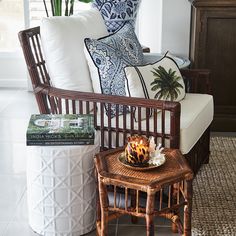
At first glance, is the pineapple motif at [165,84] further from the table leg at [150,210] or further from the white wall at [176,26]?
the white wall at [176,26]

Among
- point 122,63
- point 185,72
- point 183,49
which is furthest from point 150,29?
point 122,63

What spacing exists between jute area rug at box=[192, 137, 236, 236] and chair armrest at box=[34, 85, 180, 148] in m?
0.42

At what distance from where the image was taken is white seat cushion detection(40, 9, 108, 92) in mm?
2625

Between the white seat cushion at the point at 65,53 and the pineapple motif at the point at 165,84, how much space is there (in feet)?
1.18

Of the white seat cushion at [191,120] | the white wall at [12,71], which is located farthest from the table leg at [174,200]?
the white wall at [12,71]

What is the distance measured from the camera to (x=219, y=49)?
3.58m

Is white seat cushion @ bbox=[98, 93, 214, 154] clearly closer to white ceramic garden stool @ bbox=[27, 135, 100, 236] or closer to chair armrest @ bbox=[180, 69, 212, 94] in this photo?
chair armrest @ bbox=[180, 69, 212, 94]

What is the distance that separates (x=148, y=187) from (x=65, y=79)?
0.93 meters

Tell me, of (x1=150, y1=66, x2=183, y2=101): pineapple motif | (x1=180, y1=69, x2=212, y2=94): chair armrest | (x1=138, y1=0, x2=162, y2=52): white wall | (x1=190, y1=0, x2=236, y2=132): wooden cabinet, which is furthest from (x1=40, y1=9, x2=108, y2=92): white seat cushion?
(x1=138, y1=0, x2=162, y2=52): white wall

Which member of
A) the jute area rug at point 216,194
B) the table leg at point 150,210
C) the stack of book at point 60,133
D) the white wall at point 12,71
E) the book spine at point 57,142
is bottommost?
the jute area rug at point 216,194

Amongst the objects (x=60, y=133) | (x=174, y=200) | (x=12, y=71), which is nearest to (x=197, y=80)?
(x=174, y=200)

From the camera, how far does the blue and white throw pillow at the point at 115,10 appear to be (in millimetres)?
3442

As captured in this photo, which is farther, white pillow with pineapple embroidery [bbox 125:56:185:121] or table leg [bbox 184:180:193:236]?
white pillow with pineapple embroidery [bbox 125:56:185:121]

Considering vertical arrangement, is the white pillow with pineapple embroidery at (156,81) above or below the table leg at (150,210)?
above
